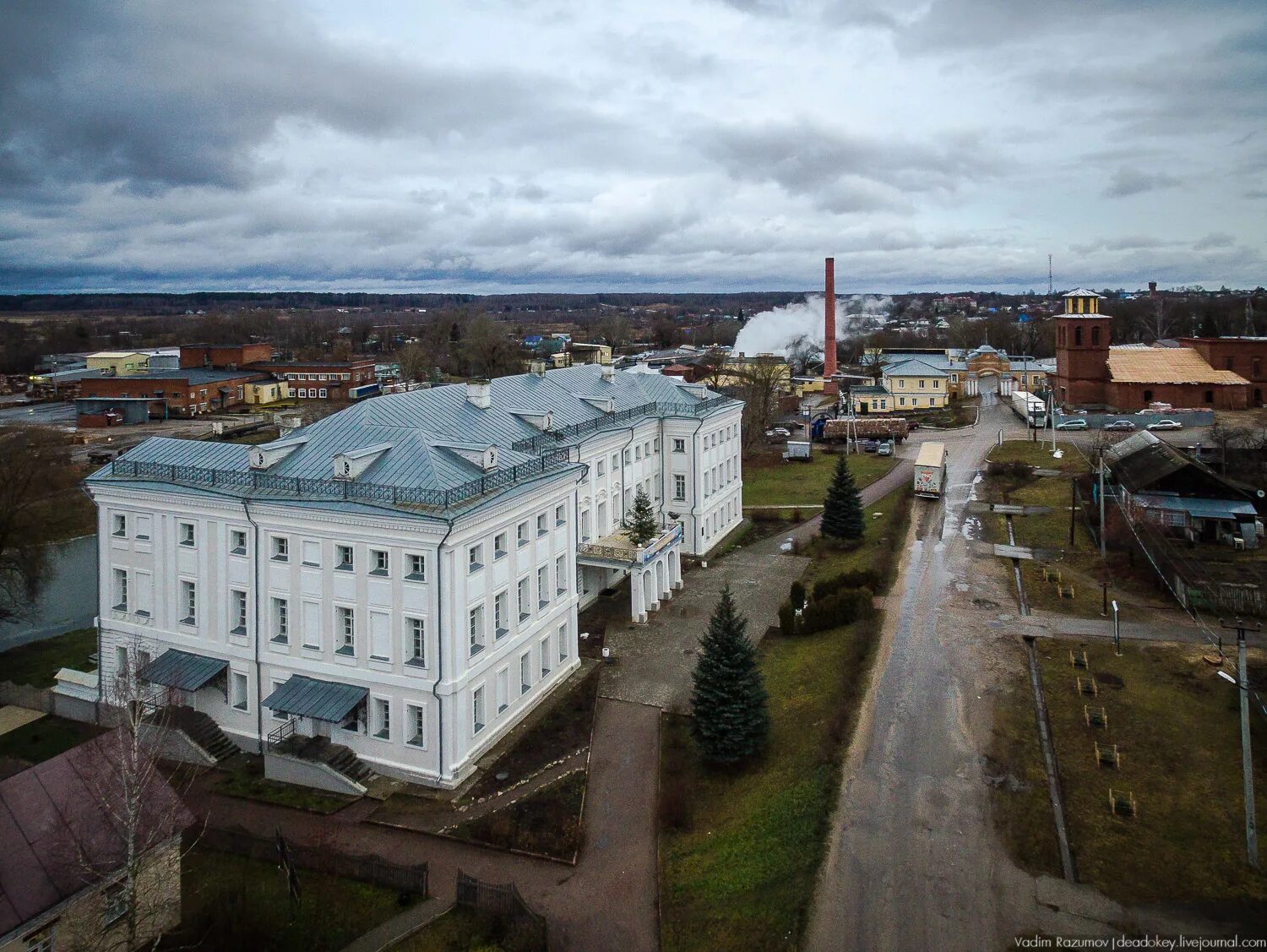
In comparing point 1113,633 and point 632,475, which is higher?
point 632,475

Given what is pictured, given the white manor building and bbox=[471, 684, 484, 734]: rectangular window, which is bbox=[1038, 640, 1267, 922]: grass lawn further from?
the white manor building

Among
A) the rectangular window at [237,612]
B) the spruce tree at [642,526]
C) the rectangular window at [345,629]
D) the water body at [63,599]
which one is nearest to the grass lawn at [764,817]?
the spruce tree at [642,526]

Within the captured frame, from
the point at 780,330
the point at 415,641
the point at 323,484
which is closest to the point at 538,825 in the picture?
the point at 415,641

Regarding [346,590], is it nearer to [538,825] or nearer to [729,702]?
[538,825]

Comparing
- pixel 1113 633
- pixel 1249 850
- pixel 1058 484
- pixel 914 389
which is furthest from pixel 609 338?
pixel 1249 850

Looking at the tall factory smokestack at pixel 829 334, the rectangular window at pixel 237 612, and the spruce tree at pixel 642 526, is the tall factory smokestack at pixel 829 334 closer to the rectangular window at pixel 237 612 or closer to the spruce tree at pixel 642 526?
the spruce tree at pixel 642 526

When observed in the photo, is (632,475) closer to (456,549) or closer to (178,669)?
(456,549)
